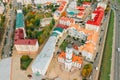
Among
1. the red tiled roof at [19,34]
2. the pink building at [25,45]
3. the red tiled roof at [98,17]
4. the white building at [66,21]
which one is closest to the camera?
the pink building at [25,45]

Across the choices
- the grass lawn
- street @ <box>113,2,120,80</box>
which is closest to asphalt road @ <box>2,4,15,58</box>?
the grass lawn

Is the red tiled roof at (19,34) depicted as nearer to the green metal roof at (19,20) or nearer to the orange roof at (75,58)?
the green metal roof at (19,20)

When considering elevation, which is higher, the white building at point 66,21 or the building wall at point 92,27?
the white building at point 66,21

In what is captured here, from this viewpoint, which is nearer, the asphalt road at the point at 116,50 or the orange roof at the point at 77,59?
the asphalt road at the point at 116,50

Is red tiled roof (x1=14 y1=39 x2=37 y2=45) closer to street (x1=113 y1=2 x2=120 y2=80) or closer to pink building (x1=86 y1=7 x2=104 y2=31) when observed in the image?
pink building (x1=86 y1=7 x2=104 y2=31)

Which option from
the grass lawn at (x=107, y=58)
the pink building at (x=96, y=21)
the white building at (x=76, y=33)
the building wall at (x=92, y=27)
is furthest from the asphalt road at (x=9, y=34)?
the grass lawn at (x=107, y=58)

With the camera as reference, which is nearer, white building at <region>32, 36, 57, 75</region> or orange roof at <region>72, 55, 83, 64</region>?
white building at <region>32, 36, 57, 75</region>

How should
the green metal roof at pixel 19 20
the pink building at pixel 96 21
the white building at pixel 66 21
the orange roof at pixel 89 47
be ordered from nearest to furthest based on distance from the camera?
the orange roof at pixel 89 47 < the green metal roof at pixel 19 20 < the pink building at pixel 96 21 < the white building at pixel 66 21

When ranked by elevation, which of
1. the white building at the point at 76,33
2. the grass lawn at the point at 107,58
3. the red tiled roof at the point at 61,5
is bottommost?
the grass lawn at the point at 107,58

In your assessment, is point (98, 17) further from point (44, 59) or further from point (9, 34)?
point (9, 34)

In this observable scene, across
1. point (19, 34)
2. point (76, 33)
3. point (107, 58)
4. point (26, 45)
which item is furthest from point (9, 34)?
point (107, 58)

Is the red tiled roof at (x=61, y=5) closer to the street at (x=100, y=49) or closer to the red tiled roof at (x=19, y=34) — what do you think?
the street at (x=100, y=49)

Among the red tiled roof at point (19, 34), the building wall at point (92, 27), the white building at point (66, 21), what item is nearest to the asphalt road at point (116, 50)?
the building wall at point (92, 27)
